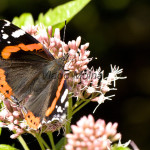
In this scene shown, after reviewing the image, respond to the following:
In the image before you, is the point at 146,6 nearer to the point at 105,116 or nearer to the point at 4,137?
the point at 105,116

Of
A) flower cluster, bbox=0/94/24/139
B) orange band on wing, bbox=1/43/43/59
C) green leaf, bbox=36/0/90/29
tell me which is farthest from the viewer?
green leaf, bbox=36/0/90/29

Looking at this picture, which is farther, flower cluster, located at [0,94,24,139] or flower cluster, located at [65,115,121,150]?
flower cluster, located at [0,94,24,139]

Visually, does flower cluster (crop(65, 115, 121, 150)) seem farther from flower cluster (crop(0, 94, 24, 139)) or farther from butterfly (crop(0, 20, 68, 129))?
flower cluster (crop(0, 94, 24, 139))

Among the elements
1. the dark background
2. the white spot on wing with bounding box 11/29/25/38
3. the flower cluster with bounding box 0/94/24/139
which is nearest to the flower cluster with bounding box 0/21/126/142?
the flower cluster with bounding box 0/94/24/139

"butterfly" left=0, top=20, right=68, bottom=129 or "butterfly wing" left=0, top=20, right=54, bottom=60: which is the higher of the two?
"butterfly wing" left=0, top=20, right=54, bottom=60

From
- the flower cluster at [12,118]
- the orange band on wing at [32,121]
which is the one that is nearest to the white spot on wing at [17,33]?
the flower cluster at [12,118]

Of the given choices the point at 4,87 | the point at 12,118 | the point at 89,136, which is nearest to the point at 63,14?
the point at 4,87

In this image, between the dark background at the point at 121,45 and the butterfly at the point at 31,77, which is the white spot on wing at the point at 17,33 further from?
the dark background at the point at 121,45
